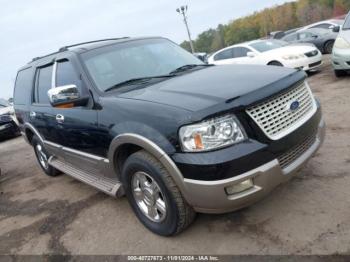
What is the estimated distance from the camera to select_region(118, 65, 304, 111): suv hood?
2.89m

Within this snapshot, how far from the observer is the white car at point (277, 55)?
10.5 meters

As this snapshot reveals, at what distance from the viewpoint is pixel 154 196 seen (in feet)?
10.8

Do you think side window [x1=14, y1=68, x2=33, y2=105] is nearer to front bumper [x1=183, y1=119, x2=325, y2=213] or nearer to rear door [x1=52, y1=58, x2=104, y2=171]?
rear door [x1=52, y1=58, x2=104, y2=171]

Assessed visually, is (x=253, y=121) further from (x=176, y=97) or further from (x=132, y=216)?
(x=132, y=216)

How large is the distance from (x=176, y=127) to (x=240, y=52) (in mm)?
9695

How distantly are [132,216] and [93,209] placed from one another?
26.3 inches

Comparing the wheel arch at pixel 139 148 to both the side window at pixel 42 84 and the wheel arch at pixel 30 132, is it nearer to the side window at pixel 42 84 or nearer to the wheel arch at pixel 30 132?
the side window at pixel 42 84

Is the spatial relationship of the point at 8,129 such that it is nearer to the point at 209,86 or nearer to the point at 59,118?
the point at 59,118

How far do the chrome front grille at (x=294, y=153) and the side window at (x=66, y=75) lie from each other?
226 centimetres

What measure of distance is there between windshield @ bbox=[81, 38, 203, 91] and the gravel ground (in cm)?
151

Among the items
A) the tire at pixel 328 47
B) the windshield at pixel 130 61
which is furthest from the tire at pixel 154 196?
the tire at pixel 328 47

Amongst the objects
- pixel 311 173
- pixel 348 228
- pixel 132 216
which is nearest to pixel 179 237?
pixel 132 216

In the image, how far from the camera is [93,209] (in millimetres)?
4398

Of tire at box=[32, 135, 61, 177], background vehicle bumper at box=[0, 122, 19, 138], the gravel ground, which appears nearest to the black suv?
the gravel ground
